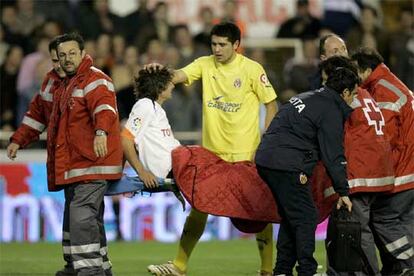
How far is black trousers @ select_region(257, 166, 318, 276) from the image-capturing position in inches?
419

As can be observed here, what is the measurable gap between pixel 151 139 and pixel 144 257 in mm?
3555

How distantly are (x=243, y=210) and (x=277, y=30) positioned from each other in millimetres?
9387

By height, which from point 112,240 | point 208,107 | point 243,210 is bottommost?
point 112,240

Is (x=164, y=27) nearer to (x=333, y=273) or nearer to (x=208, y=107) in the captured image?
(x=208, y=107)

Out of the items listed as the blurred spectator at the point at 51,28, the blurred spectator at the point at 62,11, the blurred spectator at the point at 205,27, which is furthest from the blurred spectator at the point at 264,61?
the blurred spectator at the point at 51,28

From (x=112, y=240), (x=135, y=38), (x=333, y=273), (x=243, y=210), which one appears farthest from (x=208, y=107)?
(x=135, y=38)

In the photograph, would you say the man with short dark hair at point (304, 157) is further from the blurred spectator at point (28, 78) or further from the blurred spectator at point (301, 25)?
the blurred spectator at point (301, 25)

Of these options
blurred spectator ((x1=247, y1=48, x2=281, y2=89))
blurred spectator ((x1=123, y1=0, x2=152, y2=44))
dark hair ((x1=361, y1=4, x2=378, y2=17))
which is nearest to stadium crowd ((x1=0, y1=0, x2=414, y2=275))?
blurred spectator ((x1=247, y1=48, x2=281, y2=89))

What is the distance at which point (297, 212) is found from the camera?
10680 millimetres

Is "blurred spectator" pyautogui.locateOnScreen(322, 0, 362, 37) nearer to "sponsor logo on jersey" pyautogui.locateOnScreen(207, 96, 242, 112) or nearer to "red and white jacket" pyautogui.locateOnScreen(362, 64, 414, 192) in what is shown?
"sponsor logo on jersey" pyautogui.locateOnScreen(207, 96, 242, 112)

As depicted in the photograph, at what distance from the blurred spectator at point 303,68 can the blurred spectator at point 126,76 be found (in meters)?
2.25

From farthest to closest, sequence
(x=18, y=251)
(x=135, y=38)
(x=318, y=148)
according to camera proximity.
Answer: (x=135, y=38)
(x=18, y=251)
(x=318, y=148)

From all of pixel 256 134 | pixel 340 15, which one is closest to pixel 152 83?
pixel 256 134

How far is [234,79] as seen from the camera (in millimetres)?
12203
